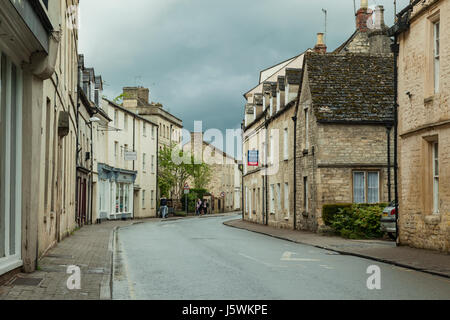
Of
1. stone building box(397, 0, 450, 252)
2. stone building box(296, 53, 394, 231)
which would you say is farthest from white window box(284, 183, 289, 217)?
stone building box(397, 0, 450, 252)

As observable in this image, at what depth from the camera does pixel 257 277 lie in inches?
445

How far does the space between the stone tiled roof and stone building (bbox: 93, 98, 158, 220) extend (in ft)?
59.0

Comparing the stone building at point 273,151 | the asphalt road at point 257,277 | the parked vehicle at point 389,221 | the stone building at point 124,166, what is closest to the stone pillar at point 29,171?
the asphalt road at point 257,277

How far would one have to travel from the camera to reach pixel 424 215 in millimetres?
17344

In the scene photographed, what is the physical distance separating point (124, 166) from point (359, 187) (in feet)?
89.3

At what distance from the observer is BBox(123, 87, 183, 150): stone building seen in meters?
63.6

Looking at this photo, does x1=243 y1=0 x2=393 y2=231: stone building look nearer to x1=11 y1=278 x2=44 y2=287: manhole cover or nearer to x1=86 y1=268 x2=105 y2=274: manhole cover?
x1=86 y1=268 x2=105 y2=274: manhole cover

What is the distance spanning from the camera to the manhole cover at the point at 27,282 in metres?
9.84

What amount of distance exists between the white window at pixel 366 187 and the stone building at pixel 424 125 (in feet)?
26.2

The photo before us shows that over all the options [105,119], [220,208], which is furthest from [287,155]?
[220,208]
